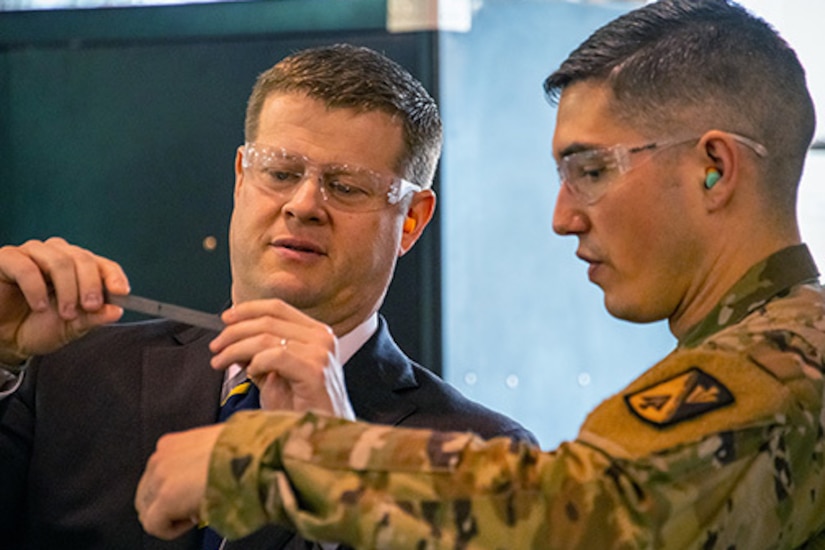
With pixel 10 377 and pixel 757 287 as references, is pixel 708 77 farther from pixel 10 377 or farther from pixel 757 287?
pixel 10 377

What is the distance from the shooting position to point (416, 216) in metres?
2.50

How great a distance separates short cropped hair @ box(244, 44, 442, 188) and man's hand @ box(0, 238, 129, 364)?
587mm

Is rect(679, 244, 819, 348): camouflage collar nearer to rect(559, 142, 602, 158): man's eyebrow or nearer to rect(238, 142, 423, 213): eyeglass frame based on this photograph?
rect(559, 142, 602, 158): man's eyebrow

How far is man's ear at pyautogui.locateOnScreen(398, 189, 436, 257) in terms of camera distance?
247 centimetres

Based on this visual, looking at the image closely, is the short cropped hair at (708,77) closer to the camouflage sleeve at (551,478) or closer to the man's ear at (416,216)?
the camouflage sleeve at (551,478)

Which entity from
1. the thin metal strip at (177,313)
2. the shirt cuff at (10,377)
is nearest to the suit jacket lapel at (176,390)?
the shirt cuff at (10,377)

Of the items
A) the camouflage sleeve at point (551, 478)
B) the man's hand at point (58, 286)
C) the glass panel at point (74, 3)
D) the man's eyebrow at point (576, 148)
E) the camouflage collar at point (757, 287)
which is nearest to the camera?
the camouflage sleeve at point (551, 478)

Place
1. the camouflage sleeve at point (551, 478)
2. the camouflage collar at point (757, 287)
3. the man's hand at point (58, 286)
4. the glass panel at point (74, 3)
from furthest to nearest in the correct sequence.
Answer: the glass panel at point (74, 3)
the man's hand at point (58, 286)
the camouflage collar at point (757, 287)
the camouflage sleeve at point (551, 478)

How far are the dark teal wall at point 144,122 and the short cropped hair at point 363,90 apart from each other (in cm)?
94

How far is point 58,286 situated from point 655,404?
95 centimetres

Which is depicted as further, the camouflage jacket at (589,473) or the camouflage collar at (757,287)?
the camouflage collar at (757,287)

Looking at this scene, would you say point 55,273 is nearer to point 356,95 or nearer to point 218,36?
point 356,95

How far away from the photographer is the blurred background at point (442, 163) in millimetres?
3354

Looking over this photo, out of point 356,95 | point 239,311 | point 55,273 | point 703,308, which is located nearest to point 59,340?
point 55,273
